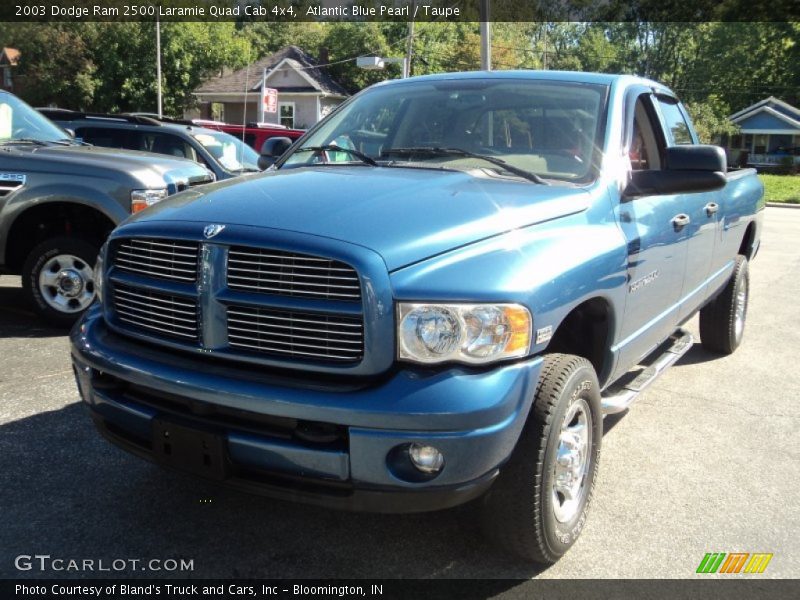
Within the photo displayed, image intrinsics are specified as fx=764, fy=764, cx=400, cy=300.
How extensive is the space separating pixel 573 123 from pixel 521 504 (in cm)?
192

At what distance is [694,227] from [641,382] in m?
1.06

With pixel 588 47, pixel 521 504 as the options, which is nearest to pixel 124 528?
pixel 521 504

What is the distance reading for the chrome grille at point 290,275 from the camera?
2.47 metres

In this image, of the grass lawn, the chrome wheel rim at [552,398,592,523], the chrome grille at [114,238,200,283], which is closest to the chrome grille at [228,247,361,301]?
the chrome grille at [114,238,200,283]

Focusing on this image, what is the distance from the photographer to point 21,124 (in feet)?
22.4

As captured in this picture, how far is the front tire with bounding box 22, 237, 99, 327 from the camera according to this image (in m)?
6.15

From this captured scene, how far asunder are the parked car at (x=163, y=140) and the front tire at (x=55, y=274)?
12.4 ft

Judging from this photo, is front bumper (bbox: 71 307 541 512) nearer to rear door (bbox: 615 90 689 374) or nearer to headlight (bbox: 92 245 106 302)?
headlight (bbox: 92 245 106 302)

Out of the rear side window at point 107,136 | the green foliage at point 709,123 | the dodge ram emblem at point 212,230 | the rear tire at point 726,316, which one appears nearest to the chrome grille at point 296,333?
the dodge ram emblem at point 212,230

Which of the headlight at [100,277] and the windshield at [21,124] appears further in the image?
the windshield at [21,124]

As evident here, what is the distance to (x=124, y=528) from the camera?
3117mm

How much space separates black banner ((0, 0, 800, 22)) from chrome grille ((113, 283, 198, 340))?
29.7 meters

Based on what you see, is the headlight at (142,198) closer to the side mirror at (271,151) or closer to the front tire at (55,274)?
the front tire at (55,274)

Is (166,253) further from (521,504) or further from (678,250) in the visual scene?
(678,250)
